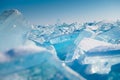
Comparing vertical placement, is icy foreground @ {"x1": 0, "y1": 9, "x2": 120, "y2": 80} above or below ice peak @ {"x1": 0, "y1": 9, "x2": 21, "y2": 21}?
below

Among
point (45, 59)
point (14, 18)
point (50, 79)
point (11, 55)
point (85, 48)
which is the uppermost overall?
point (14, 18)

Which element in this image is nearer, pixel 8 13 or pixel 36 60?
pixel 36 60

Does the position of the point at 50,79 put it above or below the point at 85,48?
above

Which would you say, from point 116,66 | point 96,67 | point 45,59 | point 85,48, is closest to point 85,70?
point 96,67

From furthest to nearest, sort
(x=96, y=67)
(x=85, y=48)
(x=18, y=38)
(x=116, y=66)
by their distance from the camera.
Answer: (x=85, y=48)
(x=96, y=67)
(x=116, y=66)
(x=18, y=38)

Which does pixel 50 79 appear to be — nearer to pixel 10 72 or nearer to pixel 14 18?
pixel 10 72

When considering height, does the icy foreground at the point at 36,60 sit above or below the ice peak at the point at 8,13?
below

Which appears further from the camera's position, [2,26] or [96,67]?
[96,67]

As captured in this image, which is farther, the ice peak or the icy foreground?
the ice peak

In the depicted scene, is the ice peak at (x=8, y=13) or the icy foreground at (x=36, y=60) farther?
the ice peak at (x=8, y=13)

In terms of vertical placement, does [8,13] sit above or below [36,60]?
above

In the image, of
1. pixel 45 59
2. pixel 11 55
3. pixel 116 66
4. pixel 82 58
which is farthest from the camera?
pixel 82 58
